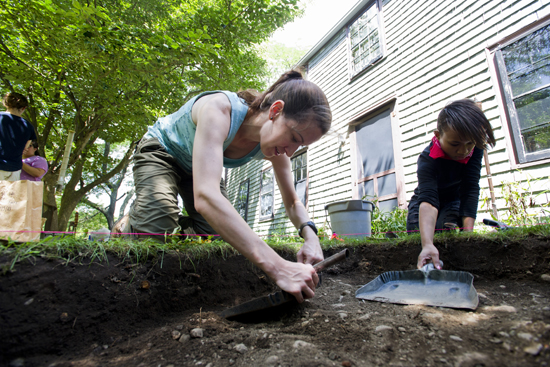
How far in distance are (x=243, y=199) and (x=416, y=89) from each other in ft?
25.3

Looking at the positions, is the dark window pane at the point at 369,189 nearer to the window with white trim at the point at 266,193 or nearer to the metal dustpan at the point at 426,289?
the metal dustpan at the point at 426,289

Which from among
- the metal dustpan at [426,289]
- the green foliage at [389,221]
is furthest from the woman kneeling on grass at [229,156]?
the green foliage at [389,221]

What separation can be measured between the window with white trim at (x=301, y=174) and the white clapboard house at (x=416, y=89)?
1.3 inches

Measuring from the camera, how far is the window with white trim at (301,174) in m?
7.50

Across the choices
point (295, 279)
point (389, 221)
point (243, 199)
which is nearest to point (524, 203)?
point (389, 221)

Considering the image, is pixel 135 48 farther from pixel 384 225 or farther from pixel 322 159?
pixel 384 225

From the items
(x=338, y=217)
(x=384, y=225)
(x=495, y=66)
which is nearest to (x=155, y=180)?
(x=338, y=217)

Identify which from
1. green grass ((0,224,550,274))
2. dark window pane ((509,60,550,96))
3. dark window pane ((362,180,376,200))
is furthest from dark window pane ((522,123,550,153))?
dark window pane ((362,180,376,200))

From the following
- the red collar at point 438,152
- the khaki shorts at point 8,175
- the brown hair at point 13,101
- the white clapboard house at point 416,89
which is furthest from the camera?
the white clapboard house at point 416,89

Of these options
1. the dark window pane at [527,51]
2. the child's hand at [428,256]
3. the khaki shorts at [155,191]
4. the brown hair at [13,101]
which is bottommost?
the child's hand at [428,256]

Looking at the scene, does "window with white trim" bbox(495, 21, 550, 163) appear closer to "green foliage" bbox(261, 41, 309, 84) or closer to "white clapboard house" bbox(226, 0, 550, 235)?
"white clapboard house" bbox(226, 0, 550, 235)

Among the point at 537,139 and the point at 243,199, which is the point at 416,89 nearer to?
the point at 537,139

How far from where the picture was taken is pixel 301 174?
25.6 ft

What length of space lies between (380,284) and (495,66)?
3.70 m
